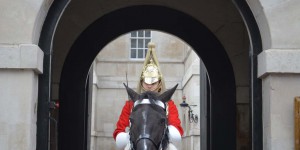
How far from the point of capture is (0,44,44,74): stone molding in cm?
700

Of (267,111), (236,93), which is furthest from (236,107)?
(267,111)

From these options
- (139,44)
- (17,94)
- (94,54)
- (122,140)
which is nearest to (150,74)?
(122,140)

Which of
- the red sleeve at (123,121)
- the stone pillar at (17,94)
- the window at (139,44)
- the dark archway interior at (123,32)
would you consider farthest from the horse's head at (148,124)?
the window at (139,44)

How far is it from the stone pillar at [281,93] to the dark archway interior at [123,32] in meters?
4.60

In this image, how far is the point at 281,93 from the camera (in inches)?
281

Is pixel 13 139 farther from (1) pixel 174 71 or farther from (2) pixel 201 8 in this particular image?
(1) pixel 174 71

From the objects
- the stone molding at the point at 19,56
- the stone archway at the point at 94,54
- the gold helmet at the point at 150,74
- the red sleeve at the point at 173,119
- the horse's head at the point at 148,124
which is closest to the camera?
the horse's head at the point at 148,124

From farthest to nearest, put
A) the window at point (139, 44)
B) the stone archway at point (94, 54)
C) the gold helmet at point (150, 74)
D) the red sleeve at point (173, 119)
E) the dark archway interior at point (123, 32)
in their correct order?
the window at point (139, 44) → the stone archway at point (94, 54) → the dark archway interior at point (123, 32) → the gold helmet at point (150, 74) → the red sleeve at point (173, 119)

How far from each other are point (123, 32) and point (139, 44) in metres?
17.5

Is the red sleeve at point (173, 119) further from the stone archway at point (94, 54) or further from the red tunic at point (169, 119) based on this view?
the stone archway at point (94, 54)

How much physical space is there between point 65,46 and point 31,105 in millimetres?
4978

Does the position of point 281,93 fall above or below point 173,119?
above

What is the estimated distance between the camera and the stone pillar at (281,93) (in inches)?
277

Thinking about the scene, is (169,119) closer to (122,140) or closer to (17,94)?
(122,140)
